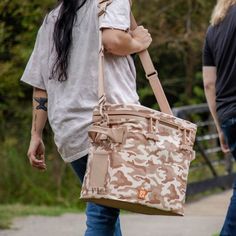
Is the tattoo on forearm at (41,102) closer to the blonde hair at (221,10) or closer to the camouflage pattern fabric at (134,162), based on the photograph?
the camouflage pattern fabric at (134,162)

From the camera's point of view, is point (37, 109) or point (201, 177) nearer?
point (37, 109)

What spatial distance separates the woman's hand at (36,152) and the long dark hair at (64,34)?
378 mm

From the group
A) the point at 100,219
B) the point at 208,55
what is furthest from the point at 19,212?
the point at 100,219

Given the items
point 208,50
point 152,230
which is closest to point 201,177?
point 152,230

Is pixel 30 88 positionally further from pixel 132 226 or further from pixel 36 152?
pixel 36 152

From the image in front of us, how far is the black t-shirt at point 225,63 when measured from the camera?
4.98m

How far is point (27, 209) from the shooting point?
842cm

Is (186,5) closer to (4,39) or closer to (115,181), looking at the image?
(4,39)

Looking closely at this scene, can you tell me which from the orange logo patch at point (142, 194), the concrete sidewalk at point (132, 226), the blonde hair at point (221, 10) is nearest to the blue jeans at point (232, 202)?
the blonde hair at point (221, 10)

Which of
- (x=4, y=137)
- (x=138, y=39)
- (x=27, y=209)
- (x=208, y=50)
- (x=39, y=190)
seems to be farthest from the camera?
(x=4, y=137)

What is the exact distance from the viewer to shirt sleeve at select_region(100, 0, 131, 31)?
3869 millimetres

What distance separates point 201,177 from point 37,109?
7.16 m

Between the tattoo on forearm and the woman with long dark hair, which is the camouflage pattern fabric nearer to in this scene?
the woman with long dark hair

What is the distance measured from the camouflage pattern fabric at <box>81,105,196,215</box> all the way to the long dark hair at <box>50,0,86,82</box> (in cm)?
35
